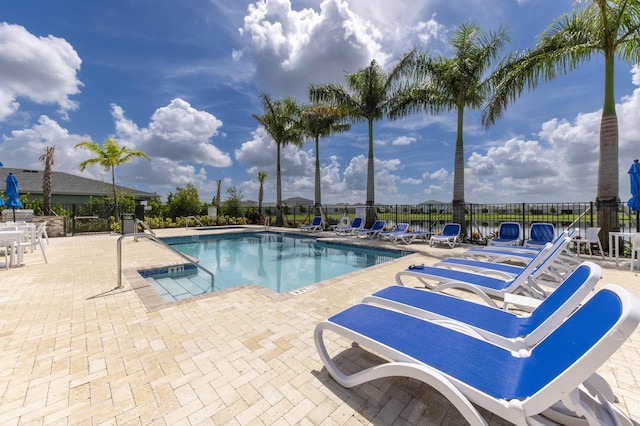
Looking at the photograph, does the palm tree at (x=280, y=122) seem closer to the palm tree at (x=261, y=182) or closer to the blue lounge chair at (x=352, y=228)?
the palm tree at (x=261, y=182)

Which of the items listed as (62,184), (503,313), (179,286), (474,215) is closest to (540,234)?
(474,215)

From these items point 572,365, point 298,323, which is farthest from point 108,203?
point 572,365

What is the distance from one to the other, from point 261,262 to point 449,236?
7.42m

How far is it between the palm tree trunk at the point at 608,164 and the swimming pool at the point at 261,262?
19.4ft

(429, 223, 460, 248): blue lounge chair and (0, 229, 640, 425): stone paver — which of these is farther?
(429, 223, 460, 248): blue lounge chair

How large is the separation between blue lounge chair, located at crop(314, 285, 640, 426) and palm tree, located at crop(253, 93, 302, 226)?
60.6 ft

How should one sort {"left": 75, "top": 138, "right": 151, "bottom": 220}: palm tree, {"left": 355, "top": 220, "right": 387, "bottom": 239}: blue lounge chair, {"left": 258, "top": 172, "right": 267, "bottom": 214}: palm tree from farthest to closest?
{"left": 258, "top": 172, "right": 267, "bottom": 214}: palm tree
{"left": 75, "top": 138, "right": 151, "bottom": 220}: palm tree
{"left": 355, "top": 220, "right": 387, "bottom": 239}: blue lounge chair

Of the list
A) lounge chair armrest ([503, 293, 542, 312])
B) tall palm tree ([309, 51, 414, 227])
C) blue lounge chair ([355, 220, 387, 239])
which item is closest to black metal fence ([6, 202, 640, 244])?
blue lounge chair ([355, 220, 387, 239])

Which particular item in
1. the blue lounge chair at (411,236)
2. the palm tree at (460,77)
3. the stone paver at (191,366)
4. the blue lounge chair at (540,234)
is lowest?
the stone paver at (191,366)

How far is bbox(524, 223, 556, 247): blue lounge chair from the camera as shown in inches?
305

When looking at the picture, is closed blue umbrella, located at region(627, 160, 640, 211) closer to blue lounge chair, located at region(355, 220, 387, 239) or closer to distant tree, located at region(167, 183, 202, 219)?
blue lounge chair, located at region(355, 220, 387, 239)

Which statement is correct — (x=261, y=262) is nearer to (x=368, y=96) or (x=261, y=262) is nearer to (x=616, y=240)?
(x=616, y=240)

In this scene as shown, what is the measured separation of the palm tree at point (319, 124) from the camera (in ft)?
57.0

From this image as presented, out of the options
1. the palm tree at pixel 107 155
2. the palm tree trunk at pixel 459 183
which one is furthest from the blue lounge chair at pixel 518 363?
the palm tree at pixel 107 155
